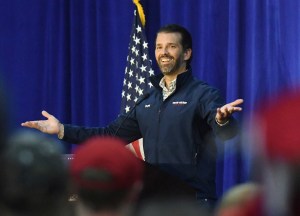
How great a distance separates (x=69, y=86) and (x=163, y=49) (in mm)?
2386

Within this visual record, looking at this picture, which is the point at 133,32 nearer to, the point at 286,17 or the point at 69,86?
the point at 69,86

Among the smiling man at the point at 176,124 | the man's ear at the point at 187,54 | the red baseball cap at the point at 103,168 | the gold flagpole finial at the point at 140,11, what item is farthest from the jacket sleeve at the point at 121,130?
the red baseball cap at the point at 103,168

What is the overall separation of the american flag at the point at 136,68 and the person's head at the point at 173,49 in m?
1.47

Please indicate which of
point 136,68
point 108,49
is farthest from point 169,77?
point 108,49

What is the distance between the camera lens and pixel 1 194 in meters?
0.72

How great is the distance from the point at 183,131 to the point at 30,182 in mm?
2637

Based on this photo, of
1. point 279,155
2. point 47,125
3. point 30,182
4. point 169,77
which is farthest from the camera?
point 169,77

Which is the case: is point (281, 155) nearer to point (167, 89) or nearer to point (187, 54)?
point (167, 89)

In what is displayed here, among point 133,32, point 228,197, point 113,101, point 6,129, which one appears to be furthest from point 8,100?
point 113,101

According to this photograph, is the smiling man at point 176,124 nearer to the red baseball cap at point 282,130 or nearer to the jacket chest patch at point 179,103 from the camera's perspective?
the jacket chest patch at point 179,103

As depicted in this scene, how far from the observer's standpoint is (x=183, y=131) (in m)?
3.33

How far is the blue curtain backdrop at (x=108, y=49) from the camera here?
185 inches

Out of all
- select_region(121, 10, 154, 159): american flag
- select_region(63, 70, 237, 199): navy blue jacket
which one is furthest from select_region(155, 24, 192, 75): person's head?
select_region(121, 10, 154, 159): american flag

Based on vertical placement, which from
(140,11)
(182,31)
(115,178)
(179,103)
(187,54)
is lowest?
(179,103)
